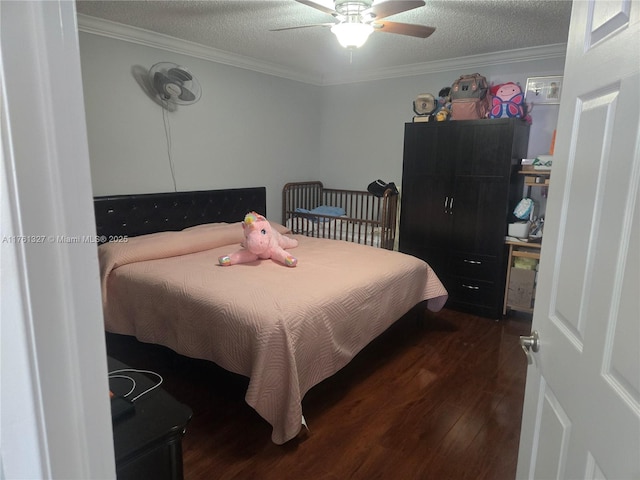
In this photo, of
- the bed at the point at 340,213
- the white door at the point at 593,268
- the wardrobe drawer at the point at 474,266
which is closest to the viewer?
the white door at the point at 593,268

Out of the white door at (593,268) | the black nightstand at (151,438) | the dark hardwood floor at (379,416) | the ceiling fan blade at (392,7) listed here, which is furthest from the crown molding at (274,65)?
the white door at (593,268)

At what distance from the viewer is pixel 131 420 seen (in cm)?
105

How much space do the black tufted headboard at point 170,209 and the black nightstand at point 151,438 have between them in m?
2.43

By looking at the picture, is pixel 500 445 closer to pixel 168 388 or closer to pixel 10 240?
pixel 168 388

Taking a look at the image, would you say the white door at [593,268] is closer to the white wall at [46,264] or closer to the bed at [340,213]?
the white wall at [46,264]

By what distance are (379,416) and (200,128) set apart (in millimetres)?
2957

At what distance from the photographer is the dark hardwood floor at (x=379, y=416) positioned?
1.89 metres

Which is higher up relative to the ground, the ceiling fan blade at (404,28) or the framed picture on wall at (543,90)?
the ceiling fan blade at (404,28)

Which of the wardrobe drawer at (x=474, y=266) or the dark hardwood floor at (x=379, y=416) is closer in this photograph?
the dark hardwood floor at (x=379, y=416)

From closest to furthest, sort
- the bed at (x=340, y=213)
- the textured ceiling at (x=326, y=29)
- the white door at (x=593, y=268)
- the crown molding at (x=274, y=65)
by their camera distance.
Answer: the white door at (x=593, y=268), the textured ceiling at (x=326, y=29), the crown molding at (x=274, y=65), the bed at (x=340, y=213)

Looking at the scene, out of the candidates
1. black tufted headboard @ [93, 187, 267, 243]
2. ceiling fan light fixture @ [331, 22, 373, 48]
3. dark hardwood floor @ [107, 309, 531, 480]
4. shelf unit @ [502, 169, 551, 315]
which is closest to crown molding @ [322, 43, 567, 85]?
shelf unit @ [502, 169, 551, 315]

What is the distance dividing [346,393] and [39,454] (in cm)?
208

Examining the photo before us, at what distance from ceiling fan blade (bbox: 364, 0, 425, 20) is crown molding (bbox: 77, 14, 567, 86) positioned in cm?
197

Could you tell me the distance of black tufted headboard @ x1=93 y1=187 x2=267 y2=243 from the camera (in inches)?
128
